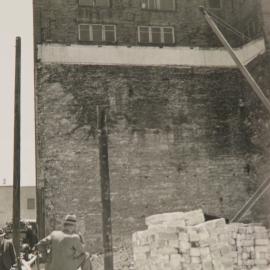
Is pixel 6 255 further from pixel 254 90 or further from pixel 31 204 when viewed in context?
pixel 31 204

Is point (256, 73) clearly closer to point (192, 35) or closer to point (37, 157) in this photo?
point (192, 35)

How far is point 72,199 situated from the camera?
19.2 m

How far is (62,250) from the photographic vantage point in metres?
7.19

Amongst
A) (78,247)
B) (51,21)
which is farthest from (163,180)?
(78,247)

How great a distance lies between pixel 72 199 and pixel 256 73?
30.0 ft

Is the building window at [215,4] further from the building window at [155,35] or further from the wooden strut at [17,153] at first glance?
the wooden strut at [17,153]

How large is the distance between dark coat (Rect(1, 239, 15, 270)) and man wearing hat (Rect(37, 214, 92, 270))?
3.61m

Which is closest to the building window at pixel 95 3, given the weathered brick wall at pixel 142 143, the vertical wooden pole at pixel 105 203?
the weathered brick wall at pixel 142 143

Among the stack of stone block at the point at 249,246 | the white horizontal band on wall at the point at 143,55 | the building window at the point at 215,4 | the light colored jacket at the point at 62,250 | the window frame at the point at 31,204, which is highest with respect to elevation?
the building window at the point at 215,4

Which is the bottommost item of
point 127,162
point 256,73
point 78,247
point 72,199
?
point 78,247

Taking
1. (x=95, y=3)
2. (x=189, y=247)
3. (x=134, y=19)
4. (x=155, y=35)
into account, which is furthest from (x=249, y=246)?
(x=95, y=3)

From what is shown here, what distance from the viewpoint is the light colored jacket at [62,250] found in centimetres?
715

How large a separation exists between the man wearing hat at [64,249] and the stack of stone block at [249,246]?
820 centimetres

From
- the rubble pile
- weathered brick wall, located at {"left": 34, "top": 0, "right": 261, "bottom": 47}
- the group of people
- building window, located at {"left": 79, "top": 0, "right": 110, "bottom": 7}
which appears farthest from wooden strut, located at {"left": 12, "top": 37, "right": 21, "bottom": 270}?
building window, located at {"left": 79, "top": 0, "right": 110, "bottom": 7}
